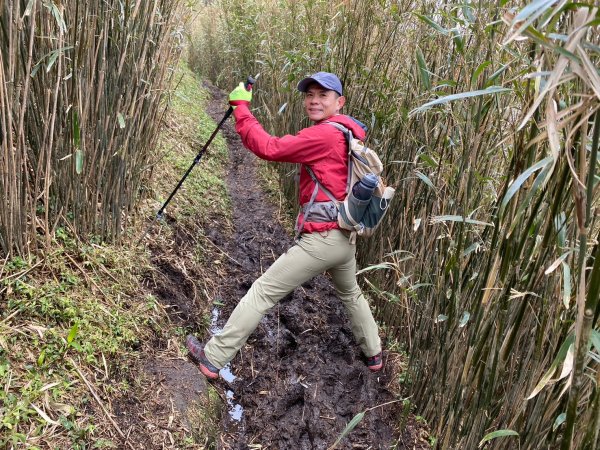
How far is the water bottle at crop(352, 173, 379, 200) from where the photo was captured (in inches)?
99.0

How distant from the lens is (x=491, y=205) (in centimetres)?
205

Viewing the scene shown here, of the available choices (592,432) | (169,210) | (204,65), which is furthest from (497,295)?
(204,65)

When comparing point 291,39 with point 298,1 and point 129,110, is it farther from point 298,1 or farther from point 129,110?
point 129,110

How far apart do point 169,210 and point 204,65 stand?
9529 millimetres

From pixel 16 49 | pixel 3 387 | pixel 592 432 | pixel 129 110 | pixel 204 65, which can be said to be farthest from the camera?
pixel 204 65

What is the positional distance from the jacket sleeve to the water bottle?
0.85 ft

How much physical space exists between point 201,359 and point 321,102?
1601mm

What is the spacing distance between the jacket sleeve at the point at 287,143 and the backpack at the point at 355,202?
Answer: 0.36ft

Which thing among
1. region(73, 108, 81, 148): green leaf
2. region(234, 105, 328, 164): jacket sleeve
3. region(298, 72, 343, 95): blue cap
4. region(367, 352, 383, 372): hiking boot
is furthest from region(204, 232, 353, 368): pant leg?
region(73, 108, 81, 148): green leaf

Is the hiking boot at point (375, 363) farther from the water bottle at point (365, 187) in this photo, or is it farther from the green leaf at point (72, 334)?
the green leaf at point (72, 334)

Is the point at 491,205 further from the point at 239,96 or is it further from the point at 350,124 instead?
the point at 239,96

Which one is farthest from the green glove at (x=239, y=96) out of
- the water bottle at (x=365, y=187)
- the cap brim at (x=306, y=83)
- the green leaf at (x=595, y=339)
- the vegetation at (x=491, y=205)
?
the green leaf at (x=595, y=339)

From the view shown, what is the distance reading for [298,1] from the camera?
16.1 feet

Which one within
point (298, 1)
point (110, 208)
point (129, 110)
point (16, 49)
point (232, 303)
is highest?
point (298, 1)
